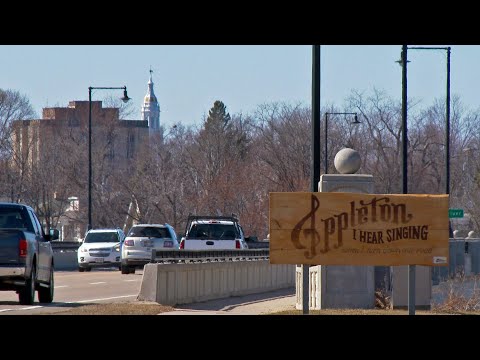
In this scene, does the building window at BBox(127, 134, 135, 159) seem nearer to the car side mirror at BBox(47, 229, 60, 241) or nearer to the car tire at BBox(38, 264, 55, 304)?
the car side mirror at BBox(47, 229, 60, 241)

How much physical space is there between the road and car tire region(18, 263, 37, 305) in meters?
0.12

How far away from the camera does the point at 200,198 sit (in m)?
90.5

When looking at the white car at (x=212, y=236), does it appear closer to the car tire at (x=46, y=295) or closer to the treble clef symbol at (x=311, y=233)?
the car tire at (x=46, y=295)

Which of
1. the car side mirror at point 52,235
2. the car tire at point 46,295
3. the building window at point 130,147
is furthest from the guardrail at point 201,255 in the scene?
the building window at point 130,147

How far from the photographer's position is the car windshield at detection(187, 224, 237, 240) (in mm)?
41719

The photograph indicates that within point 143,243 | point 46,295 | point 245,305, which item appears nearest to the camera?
point 46,295

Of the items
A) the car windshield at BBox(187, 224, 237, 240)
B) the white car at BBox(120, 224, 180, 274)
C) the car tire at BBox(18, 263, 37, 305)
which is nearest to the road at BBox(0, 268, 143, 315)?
the car tire at BBox(18, 263, 37, 305)

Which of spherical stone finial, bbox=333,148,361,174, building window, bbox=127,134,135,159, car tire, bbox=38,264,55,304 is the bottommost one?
car tire, bbox=38,264,55,304

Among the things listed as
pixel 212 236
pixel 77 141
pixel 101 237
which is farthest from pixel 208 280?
pixel 77 141

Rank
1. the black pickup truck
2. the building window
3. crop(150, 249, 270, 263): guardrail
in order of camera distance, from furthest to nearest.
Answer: the building window → crop(150, 249, 270, 263): guardrail → the black pickup truck

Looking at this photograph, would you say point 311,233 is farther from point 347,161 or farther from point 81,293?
point 81,293

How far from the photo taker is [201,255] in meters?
34.3

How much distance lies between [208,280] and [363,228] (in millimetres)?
11035
